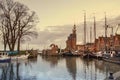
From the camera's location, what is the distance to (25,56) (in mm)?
93688

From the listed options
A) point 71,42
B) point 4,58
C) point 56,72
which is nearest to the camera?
point 56,72

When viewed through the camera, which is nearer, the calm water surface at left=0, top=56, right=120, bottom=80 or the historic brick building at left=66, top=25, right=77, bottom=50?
the calm water surface at left=0, top=56, right=120, bottom=80

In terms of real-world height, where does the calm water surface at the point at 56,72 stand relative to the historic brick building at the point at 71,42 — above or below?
below

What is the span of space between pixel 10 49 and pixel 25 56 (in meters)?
10.2

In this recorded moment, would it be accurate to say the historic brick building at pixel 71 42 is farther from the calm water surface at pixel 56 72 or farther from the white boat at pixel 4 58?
the calm water surface at pixel 56 72

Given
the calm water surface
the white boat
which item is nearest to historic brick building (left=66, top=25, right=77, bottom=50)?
the white boat

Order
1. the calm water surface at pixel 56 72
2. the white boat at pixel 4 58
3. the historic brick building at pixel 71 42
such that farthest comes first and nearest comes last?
the historic brick building at pixel 71 42
the white boat at pixel 4 58
the calm water surface at pixel 56 72

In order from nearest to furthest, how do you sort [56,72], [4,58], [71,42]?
1. [56,72]
2. [4,58]
3. [71,42]

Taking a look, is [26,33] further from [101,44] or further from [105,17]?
[101,44]

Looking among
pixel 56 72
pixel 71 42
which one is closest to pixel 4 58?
pixel 56 72

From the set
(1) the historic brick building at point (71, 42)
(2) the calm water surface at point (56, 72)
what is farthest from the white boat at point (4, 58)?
(1) the historic brick building at point (71, 42)

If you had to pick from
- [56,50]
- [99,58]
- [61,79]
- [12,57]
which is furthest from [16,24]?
[56,50]

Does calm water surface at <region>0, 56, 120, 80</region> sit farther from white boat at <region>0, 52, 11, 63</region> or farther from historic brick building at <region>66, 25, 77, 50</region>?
historic brick building at <region>66, 25, 77, 50</region>

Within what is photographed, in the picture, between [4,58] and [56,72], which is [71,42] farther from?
[56,72]
